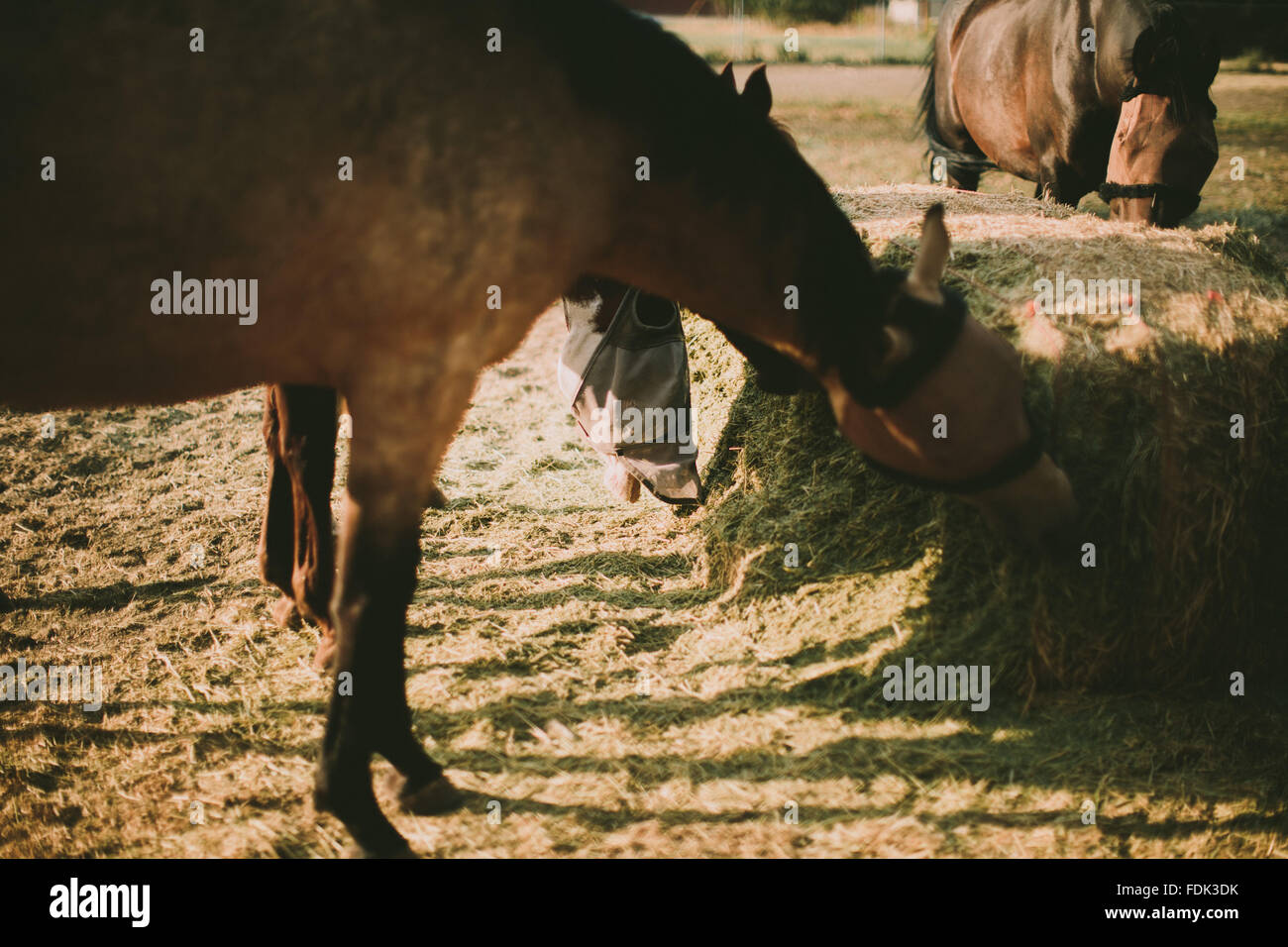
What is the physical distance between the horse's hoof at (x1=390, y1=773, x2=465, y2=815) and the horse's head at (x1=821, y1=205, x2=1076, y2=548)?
66.9 inches

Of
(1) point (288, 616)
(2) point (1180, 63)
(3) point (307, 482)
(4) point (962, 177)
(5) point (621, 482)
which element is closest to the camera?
(3) point (307, 482)

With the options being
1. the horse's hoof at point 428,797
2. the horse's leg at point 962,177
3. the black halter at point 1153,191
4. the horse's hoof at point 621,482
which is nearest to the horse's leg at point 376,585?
the horse's hoof at point 428,797

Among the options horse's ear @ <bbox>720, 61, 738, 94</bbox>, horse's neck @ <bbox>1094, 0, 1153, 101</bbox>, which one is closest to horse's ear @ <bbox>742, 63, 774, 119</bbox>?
horse's ear @ <bbox>720, 61, 738, 94</bbox>

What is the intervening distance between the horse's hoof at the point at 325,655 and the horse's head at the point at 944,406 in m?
2.18

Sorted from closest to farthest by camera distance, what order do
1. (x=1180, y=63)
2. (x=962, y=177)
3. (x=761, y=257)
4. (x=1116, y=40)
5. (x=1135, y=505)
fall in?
(x=761, y=257)
(x=1135, y=505)
(x=1180, y=63)
(x=1116, y=40)
(x=962, y=177)

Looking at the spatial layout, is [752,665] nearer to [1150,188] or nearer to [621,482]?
[621,482]

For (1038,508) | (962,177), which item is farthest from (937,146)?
(1038,508)

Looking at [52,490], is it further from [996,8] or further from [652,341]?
[996,8]

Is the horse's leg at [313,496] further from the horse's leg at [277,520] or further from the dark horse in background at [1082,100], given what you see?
the dark horse in background at [1082,100]

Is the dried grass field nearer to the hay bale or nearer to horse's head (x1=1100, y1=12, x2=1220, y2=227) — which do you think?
the hay bale

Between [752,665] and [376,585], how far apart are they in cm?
164

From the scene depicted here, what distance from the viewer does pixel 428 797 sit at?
2643 mm

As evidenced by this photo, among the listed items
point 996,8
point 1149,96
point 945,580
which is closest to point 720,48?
point 996,8

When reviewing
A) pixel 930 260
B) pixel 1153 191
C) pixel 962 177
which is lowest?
pixel 930 260
